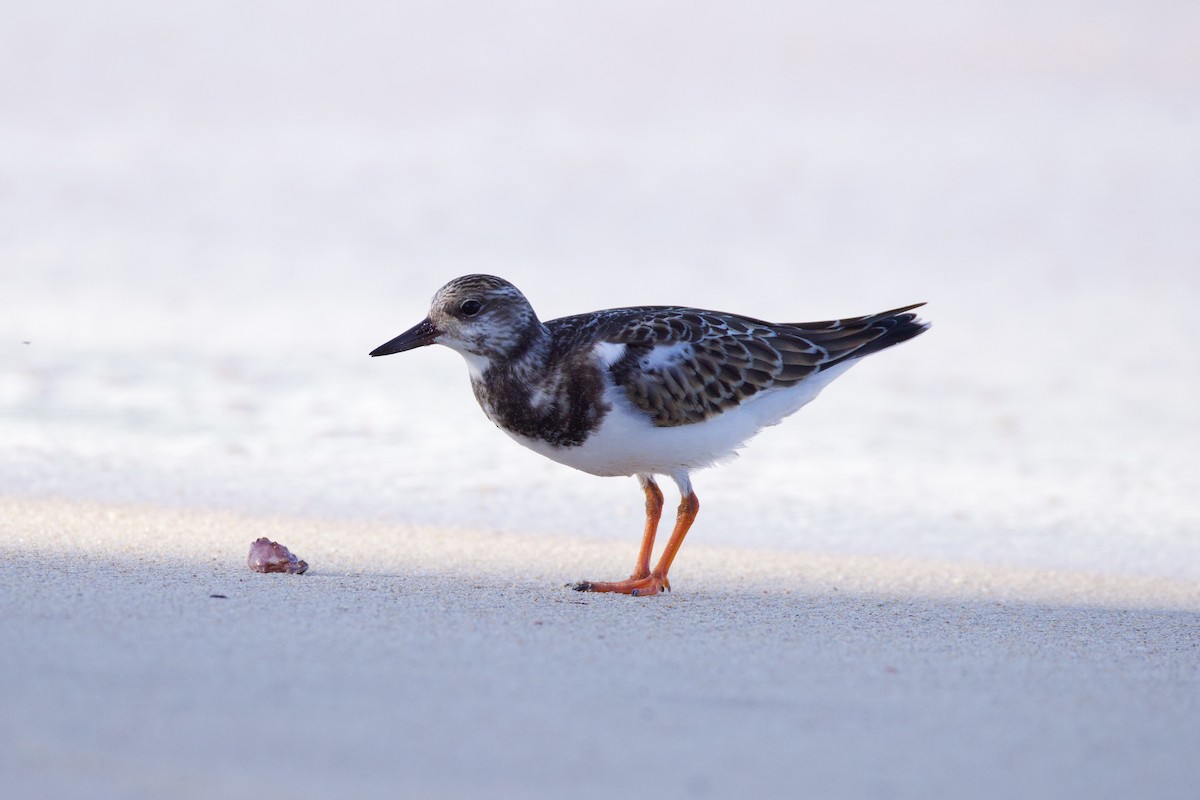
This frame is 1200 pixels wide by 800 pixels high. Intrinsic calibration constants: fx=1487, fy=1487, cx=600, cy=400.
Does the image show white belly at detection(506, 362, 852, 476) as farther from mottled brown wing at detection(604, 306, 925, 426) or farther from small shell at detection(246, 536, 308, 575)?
small shell at detection(246, 536, 308, 575)

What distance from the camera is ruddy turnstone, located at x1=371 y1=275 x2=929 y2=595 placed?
4.71 meters

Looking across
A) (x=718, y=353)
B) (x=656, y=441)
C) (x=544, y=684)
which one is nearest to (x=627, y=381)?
(x=656, y=441)

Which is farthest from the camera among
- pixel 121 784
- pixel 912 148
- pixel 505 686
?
pixel 912 148

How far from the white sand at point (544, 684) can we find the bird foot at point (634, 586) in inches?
3.7

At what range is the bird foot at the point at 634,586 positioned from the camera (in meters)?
4.63

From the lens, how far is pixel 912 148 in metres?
14.0

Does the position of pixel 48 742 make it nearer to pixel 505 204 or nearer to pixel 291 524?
pixel 291 524

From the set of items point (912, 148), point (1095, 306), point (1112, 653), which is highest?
point (912, 148)

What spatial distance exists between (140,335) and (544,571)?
4282 millimetres

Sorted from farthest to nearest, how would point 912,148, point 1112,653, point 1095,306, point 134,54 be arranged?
point 134,54 < point 912,148 < point 1095,306 < point 1112,653

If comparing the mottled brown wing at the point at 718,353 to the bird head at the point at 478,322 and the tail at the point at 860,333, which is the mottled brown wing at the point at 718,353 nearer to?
the tail at the point at 860,333

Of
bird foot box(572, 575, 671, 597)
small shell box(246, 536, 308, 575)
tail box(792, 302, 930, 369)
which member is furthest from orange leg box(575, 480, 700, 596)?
small shell box(246, 536, 308, 575)

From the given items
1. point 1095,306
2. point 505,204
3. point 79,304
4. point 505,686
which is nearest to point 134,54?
point 505,204

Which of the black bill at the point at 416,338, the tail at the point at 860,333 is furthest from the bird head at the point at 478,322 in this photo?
the tail at the point at 860,333
